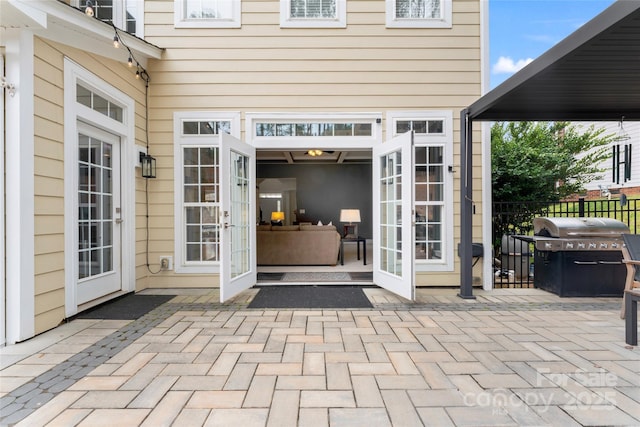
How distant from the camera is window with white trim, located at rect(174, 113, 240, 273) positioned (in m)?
4.27

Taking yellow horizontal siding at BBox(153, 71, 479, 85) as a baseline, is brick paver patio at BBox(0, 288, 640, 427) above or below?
below

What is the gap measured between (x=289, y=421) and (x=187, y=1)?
15.9ft

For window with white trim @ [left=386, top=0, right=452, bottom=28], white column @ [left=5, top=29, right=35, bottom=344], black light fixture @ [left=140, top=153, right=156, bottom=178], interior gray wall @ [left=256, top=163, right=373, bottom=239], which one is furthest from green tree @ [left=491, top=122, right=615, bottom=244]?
white column @ [left=5, top=29, right=35, bottom=344]

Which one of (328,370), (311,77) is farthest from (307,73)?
(328,370)

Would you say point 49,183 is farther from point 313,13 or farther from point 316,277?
point 313,13

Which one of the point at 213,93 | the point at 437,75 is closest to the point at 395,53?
the point at 437,75

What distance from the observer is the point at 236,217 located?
3.93m

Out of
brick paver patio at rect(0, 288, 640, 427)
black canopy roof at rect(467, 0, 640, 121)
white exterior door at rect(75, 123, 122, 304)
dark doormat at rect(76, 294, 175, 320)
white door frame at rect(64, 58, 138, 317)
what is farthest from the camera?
white exterior door at rect(75, 123, 122, 304)

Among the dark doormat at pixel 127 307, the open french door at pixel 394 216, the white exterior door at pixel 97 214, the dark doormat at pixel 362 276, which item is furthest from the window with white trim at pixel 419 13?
the dark doormat at pixel 127 307

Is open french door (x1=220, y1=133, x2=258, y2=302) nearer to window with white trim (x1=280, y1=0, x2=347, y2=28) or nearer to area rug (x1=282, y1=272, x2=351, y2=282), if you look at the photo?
area rug (x1=282, y1=272, x2=351, y2=282)

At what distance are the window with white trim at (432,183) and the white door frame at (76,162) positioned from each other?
3257 millimetres

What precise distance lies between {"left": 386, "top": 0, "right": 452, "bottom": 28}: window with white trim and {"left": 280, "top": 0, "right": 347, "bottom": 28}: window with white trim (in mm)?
634

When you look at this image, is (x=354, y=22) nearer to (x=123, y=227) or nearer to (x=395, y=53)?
(x=395, y=53)

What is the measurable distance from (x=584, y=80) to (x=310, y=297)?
3376 mm
